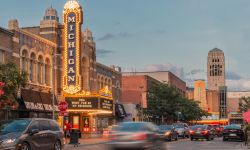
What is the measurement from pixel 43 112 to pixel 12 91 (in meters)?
15.5

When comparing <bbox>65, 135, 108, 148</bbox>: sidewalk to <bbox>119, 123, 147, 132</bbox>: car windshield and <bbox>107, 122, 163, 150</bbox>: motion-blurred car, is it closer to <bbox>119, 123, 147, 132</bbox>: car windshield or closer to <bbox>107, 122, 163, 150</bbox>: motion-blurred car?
<bbox>119, 123, 147, 132</bbox>: car windshield

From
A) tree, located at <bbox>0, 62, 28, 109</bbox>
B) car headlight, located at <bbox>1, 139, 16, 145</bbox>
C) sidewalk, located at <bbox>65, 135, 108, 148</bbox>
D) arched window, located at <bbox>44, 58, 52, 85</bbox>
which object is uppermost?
arched window, located at <bbox>44, 58, 52, 85</bbox>

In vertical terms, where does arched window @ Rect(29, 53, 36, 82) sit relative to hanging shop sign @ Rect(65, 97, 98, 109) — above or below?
above

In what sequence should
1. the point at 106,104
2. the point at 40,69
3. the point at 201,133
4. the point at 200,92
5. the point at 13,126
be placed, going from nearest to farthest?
the point at 13,126 < the point at 201,133 < the point at 40,69 < the point at 106,104 < the point at 200,92

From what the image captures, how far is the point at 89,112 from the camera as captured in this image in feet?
174

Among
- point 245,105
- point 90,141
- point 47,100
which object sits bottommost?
point 90,141

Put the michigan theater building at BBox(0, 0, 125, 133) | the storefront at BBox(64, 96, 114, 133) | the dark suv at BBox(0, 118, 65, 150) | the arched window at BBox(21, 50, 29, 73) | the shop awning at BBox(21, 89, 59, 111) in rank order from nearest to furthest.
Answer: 1. the dark suv at BBox(0, 118, 65, 150)
2. the shop awning at BBox(21, 89, 59, 111)
3. the michigan theater building at BBox(0, 0, 125, 133)
4. the arched window at BBox(21, 50, 29, 73)
5. the storefront at BBox(64, 96, 114, 133)

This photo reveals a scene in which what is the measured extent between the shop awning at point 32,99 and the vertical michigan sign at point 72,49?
16.0ft

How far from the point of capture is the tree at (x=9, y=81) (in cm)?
2723

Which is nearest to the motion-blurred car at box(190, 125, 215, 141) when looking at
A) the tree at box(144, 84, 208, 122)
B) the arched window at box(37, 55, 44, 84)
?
the arched window at box(37, 55, 44, 84)

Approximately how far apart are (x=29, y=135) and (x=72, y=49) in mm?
27086

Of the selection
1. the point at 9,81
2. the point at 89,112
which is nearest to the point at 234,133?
the point at 89,112

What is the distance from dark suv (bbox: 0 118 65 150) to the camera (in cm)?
1898

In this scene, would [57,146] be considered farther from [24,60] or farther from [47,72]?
[47,72]
